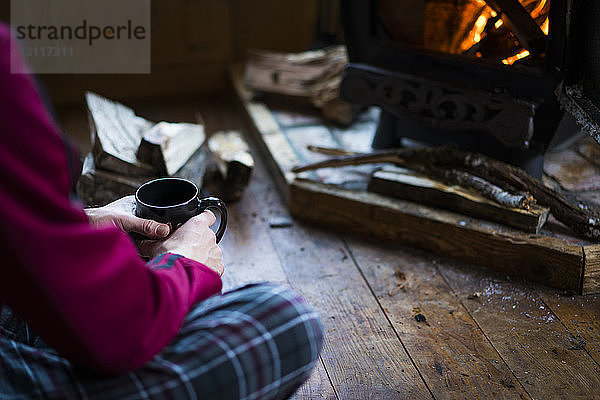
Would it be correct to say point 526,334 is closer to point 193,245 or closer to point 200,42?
point 193,245

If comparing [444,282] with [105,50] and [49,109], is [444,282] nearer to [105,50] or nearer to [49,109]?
[49,109]

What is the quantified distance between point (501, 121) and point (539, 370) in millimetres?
668

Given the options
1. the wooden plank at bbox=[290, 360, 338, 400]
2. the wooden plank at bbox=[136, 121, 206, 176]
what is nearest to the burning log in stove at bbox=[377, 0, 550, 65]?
the wooden plank at bbox=[136, 121, 206, 176]

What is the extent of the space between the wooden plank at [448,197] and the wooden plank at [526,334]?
0.15 metres

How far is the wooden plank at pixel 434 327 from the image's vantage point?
4.01ft

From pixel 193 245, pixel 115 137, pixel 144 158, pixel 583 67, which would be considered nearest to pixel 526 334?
pixel 583 67

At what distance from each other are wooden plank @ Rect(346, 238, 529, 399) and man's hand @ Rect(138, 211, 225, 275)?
21.3 inches

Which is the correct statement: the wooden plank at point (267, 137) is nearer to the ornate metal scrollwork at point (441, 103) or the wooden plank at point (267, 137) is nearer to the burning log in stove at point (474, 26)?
the ornate metal scrollwork at point (441, 103)

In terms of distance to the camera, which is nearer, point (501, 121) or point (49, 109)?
point (49, 109)

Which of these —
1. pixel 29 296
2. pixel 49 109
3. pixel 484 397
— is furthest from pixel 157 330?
pixel 484 397

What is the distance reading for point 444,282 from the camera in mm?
1547

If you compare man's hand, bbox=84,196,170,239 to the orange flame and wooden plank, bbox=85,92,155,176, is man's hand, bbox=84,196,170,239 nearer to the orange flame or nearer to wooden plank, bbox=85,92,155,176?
wooden plank, bbox=85,92,155,176

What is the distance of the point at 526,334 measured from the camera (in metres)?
1.36

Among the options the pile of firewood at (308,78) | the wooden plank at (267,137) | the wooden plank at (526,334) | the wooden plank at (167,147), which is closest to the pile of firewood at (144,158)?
the wooden plank at (167,147)
